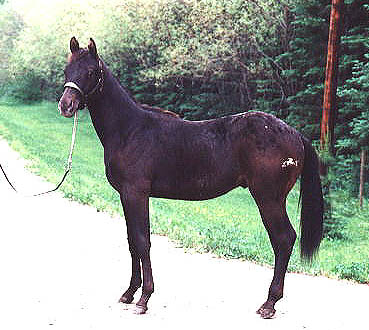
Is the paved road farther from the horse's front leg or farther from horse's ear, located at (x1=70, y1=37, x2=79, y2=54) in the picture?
horse's ear, located at (x1=70, y1=37, x2=79, y2=54)

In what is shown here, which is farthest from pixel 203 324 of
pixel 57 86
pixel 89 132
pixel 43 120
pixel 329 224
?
pixel 57 86

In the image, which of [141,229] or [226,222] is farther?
[226,222]

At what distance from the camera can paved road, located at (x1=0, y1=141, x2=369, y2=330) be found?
238 inches

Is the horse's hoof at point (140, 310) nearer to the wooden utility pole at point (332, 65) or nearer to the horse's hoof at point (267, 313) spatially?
the horse's hoof at point (267, 313)

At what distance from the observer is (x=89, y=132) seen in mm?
45812

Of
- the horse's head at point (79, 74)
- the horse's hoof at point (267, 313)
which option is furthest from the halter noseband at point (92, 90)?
the horse's hoof at point (267, 313)

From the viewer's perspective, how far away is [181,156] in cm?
626

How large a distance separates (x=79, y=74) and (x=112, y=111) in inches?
20.6

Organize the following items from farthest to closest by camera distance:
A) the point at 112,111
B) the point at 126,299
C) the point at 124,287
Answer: the point at 124,287, the point at 126,299, the point at 112,111

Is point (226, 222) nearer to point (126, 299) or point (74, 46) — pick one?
point (126, 299)

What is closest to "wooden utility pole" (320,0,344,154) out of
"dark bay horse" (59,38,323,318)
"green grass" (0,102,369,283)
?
"green grass" (0,102,369,283)

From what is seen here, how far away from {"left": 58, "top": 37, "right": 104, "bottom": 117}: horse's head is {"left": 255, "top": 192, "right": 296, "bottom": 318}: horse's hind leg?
1.95 m

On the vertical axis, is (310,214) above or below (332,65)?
below

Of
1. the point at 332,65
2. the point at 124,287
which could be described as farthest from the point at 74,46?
the point at 332,65
